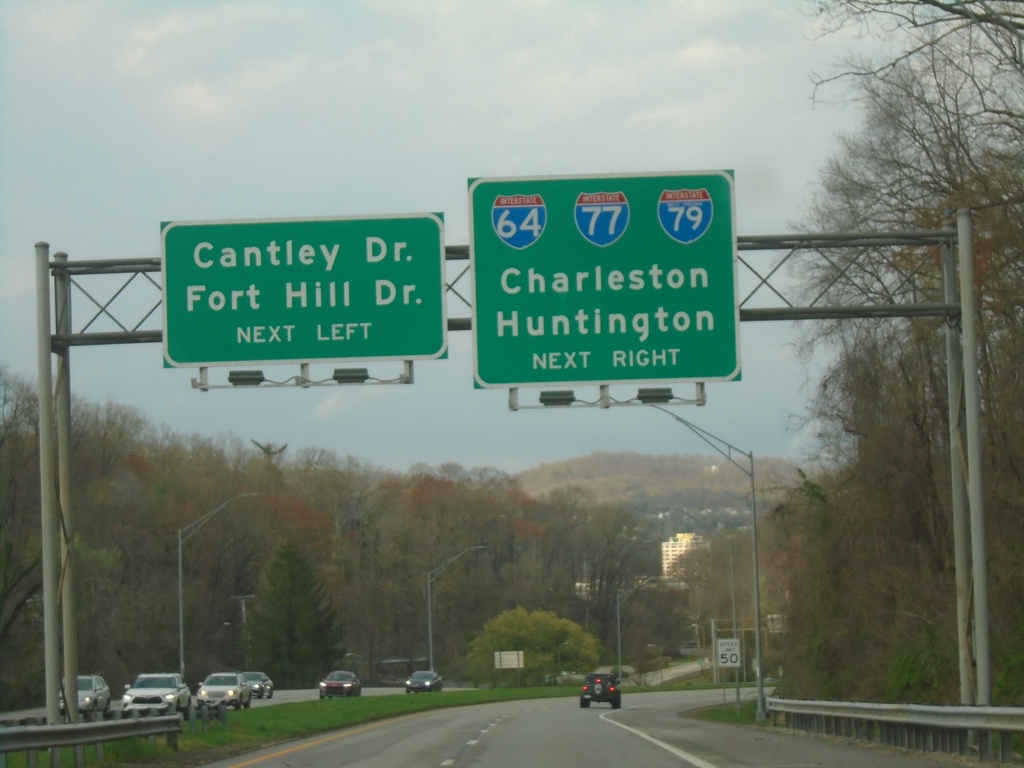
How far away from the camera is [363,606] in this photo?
112500 millimetres

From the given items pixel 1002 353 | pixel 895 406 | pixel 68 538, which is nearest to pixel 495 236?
pixel 68 538

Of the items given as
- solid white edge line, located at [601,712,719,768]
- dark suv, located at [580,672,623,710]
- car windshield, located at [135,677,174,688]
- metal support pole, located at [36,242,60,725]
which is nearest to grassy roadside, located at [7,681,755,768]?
metal support pole, located at [36,242,60,725]

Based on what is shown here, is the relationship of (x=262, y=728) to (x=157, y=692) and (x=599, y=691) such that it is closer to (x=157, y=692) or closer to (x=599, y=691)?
(x=157, y=692)

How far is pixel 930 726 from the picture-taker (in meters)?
19.4

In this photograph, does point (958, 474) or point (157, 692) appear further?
point (157, 692)

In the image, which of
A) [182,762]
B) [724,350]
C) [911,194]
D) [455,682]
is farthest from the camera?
[455,682]

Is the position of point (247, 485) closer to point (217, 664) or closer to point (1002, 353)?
point (217, 664)

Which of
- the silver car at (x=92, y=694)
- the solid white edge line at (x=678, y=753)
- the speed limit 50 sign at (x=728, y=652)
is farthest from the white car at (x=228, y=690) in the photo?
the solid white edge line at (x=678, y=753)

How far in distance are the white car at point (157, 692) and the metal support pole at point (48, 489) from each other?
20.5 meters

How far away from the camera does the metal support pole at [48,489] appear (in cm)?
1920

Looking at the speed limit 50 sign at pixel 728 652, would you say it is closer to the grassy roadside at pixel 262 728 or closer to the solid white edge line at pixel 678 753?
the grassy roadside at pixel 262 728

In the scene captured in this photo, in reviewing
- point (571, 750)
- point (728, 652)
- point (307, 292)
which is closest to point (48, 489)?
point (307, 292)

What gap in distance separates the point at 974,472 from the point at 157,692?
95.5 feet

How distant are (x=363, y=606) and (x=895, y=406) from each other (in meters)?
80.7
